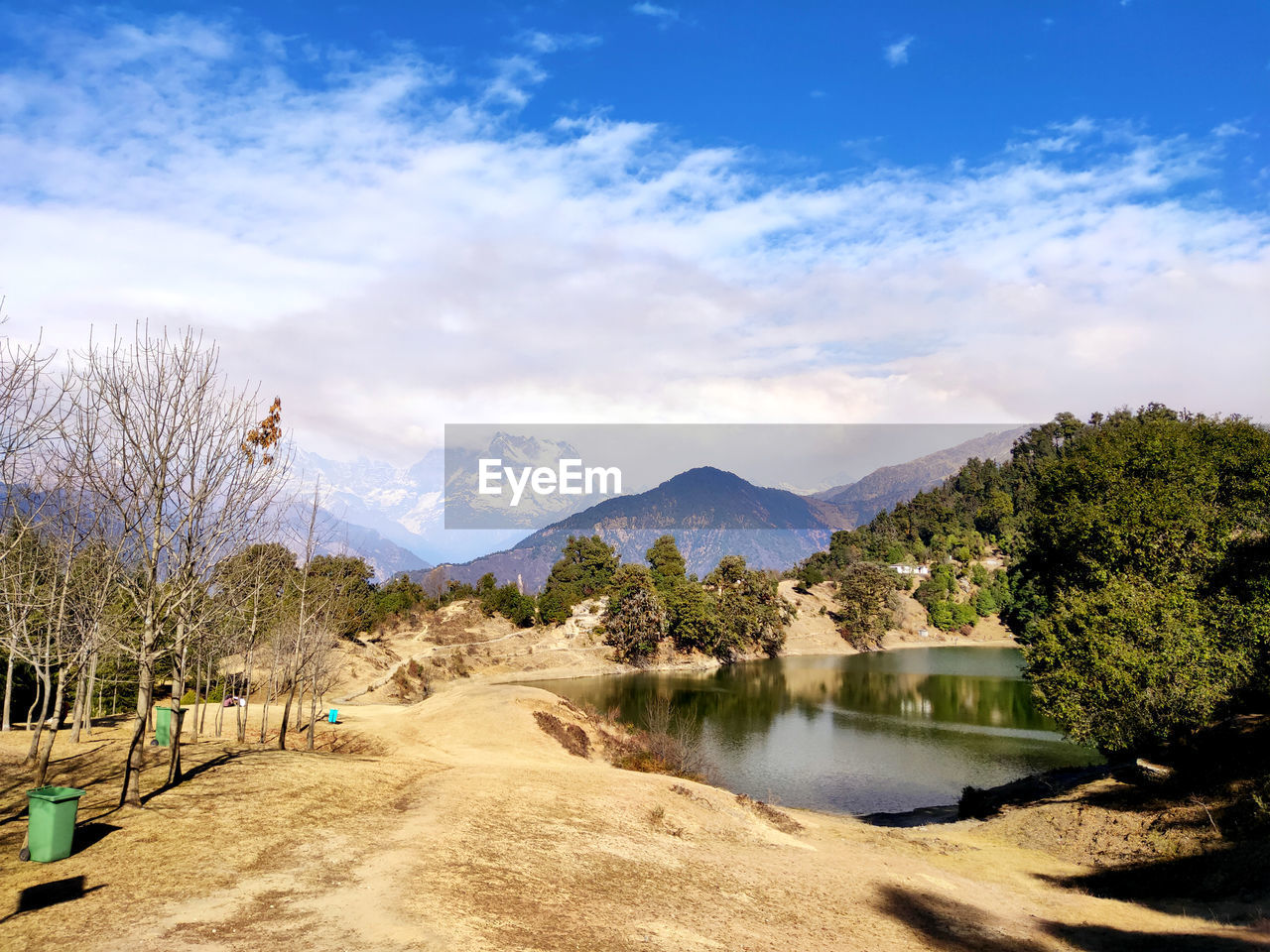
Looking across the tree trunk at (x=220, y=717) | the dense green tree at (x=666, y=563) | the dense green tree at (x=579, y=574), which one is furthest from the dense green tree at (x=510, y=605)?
the tree trunk at (x=220, y=717)

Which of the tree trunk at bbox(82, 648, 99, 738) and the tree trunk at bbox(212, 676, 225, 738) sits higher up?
the tree trunk at bbox(82, 648, 99, 738)

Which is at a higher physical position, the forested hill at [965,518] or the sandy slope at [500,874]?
the forested hill at [965,518]

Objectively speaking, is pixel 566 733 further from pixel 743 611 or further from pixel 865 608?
pixel 865 608

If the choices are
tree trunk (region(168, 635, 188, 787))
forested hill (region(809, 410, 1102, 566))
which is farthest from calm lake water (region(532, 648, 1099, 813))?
forested hill (region(809, 410, 1102, 566))

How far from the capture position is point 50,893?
12.6 metres

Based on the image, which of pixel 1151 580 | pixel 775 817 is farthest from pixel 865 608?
pixel 775 817

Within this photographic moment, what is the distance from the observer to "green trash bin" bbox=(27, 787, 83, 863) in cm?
1384

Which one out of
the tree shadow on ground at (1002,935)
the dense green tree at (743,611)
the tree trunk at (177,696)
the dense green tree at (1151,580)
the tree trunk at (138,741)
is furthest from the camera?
the dense green tree at (743,611)

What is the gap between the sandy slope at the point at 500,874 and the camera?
1264 cm

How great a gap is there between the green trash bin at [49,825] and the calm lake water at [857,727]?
32.8 m

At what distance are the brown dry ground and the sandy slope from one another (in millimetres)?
79

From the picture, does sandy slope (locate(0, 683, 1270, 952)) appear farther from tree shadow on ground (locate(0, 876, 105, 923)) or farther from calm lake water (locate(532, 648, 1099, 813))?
calm lake water (locate(532, 648, 1099, 813))

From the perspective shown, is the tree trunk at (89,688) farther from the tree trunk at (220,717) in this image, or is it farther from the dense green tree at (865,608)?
the dense green tree at (865,608)

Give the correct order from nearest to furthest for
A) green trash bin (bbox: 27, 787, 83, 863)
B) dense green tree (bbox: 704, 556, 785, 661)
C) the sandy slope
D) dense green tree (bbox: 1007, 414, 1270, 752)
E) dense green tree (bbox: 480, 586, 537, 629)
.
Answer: the sandy slope, green trash bin (bbox: 27, 787, 83, 863), dense green tree (bbox: 1007, 414, 1270, 752), dense green tree (bbox: 704, 556, 785, 661), dense green tree (bbox: 480, 586, 537, 629)
